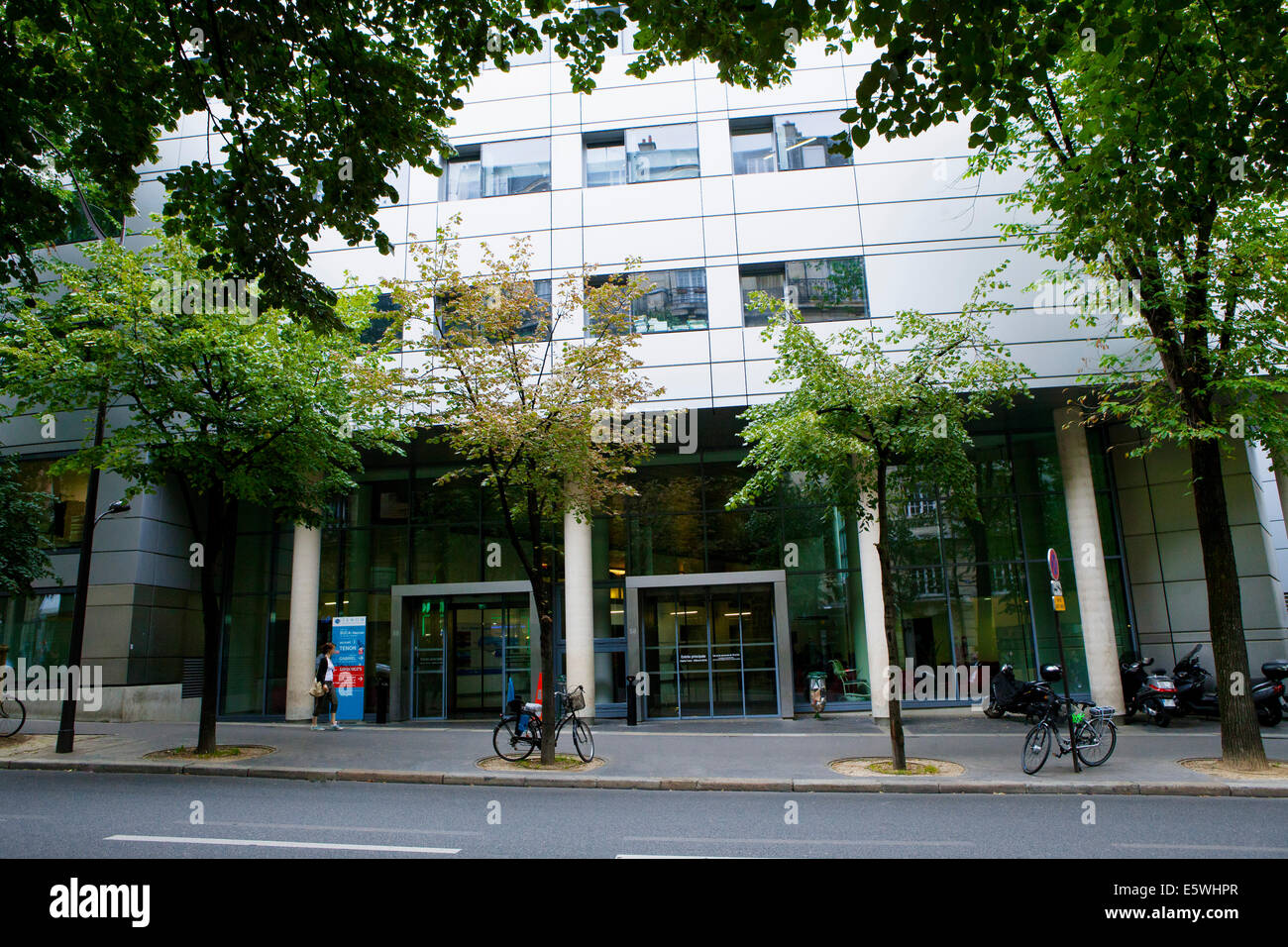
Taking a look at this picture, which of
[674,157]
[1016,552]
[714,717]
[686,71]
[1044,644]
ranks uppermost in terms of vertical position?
[686,71]

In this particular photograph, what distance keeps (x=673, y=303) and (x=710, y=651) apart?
28.0 feet

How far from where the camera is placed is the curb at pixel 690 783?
10367mm

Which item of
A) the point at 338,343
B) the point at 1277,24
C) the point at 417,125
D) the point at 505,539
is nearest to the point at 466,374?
the point at 338,343

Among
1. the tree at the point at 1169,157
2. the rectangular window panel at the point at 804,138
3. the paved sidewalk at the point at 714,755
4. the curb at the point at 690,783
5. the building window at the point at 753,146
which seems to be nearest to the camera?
the tree at the point at 1169,157


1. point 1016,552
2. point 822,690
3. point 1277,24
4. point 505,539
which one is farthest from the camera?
point 505,539

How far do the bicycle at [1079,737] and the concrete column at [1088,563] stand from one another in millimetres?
6495

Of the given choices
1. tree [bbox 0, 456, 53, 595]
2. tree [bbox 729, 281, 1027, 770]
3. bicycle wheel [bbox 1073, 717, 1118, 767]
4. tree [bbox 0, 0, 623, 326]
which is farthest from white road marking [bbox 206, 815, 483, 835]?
bicycle wheel [bbox 1073, 717, 1118, 767]

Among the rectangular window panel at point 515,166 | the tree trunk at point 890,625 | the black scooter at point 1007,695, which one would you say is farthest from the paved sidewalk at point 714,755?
the rectangular window panel at point 515,166

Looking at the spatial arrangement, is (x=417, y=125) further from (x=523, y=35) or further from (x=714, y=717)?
(x=714, y=717)

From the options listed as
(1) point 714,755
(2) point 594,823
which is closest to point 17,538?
(2) point 594,823

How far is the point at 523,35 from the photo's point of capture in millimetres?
7555

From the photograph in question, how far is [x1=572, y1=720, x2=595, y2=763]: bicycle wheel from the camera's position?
42.9ft

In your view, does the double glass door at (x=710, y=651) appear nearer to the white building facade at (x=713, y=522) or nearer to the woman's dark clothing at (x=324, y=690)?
the white building facade at (x=713, y=522)

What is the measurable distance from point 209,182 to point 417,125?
2018 millimetres
